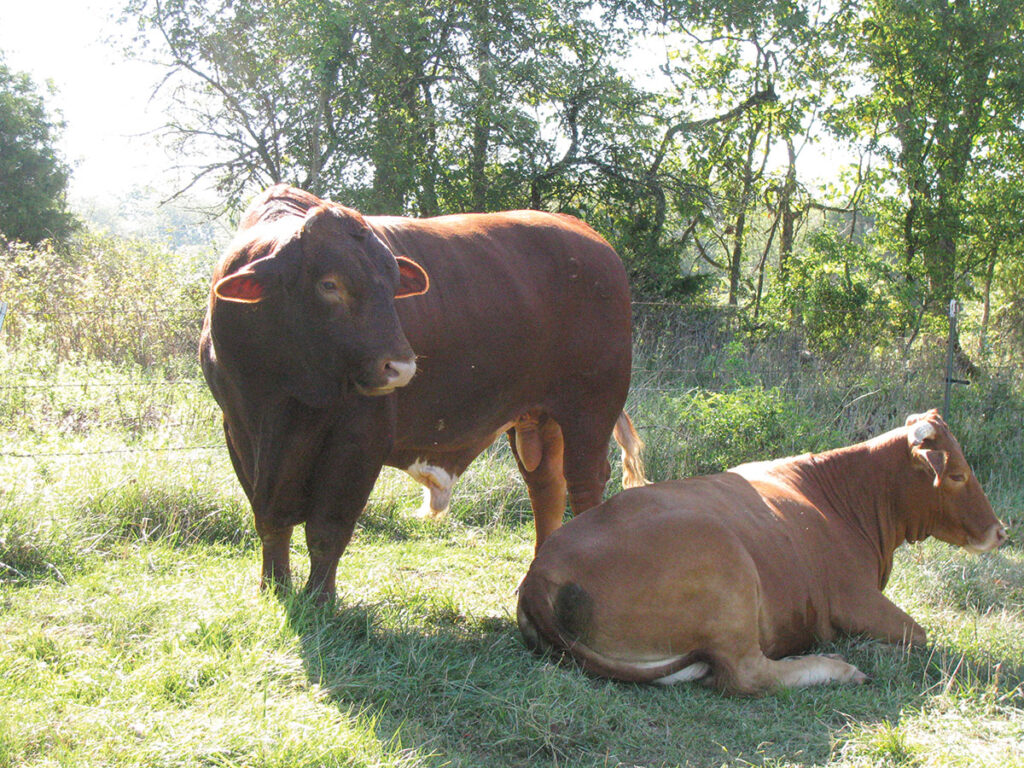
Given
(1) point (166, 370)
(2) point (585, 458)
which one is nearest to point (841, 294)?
(2) point (585, 458)

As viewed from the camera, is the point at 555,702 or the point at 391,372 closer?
the point at 555,702

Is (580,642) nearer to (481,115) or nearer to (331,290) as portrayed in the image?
(331,290)

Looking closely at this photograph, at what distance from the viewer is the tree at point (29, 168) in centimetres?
2261

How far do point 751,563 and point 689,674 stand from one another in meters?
0.55

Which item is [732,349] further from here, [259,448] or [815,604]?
[259,448]

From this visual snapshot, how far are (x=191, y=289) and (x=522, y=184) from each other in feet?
17.9

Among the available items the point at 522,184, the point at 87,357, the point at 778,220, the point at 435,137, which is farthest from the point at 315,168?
Answer: the point at 778,220

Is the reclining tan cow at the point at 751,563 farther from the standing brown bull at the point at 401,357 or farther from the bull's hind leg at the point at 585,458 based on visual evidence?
the standing brown bull at the point at 401,357

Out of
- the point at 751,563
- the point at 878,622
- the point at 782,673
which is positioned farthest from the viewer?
the point at 878,622

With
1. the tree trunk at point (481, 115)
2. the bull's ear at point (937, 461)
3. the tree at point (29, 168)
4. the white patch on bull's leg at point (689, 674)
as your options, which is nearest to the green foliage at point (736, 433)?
the bull's ear at point (937, 461)

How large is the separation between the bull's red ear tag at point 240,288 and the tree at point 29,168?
70.9 feet

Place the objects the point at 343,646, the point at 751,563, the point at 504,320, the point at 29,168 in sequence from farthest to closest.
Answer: the point at 29,168, the point at 504,320, the point at 751,563, the point at 343,646

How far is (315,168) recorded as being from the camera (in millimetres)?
12992

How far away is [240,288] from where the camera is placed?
3.39m
